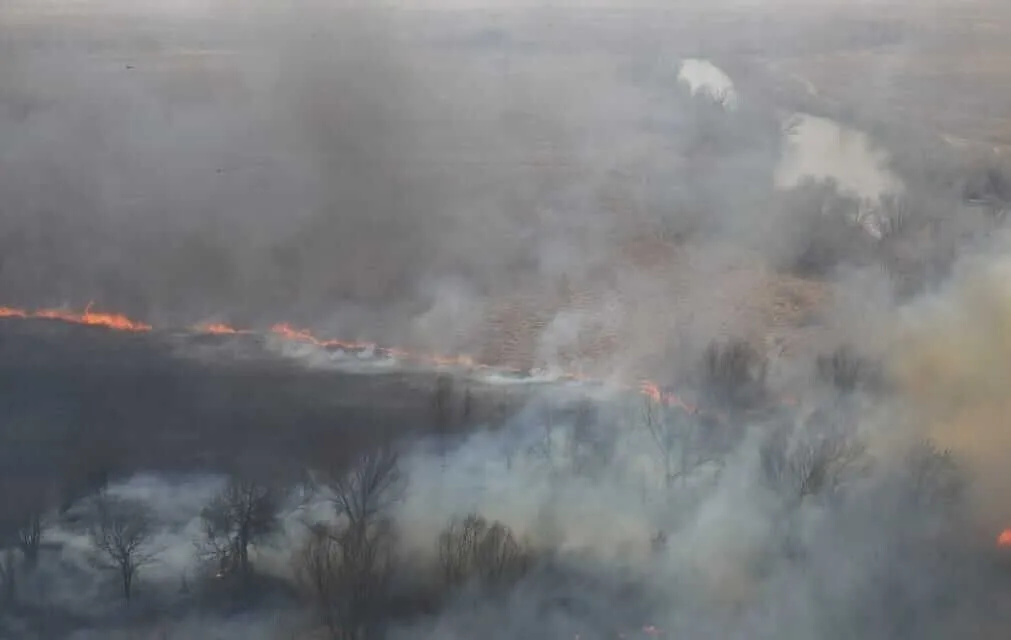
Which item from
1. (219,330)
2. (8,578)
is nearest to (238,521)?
(219,330)

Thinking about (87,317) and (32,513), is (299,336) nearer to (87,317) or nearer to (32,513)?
(87,317)

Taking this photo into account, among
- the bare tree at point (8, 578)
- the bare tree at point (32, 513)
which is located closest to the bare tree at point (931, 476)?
the bare tree at point (32, 513)

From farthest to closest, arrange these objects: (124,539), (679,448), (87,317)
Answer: (87,317) → (679,448) → (124,539)

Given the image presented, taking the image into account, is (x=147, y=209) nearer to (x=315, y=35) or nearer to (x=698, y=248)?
(x=315, y=35)

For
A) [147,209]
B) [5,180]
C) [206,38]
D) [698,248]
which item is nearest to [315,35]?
[206,38]

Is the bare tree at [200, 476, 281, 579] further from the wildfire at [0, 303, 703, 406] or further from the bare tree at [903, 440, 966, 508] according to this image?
the bare tree at [903, 440, 966, 508]

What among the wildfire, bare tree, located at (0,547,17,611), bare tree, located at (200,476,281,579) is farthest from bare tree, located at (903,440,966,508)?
bare tree, located at (0,547,17,611)
